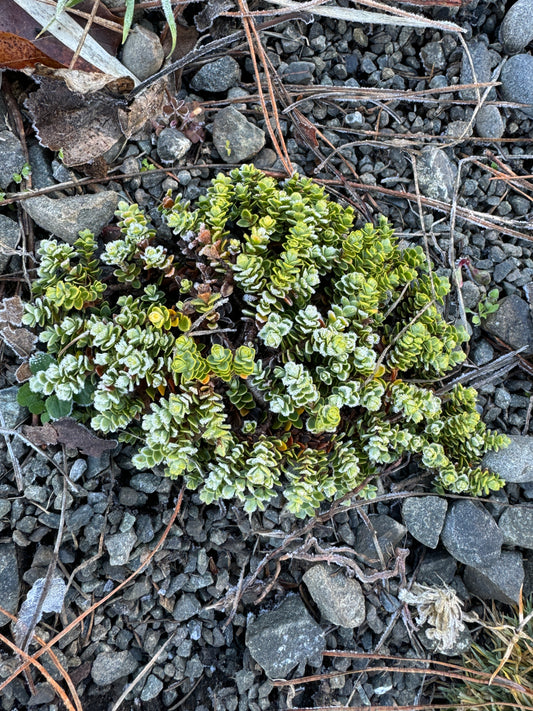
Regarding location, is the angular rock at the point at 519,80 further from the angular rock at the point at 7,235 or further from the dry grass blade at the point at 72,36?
the angular rock at the point at 7,235

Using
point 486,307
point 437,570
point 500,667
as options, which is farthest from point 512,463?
point 500,667

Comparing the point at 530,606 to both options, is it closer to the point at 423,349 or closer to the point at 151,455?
the point at 423,349

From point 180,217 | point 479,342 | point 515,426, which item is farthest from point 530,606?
point 180,217

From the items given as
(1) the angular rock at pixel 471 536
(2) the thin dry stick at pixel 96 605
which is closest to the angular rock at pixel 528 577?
(1) the angular rock at pixel 471 536

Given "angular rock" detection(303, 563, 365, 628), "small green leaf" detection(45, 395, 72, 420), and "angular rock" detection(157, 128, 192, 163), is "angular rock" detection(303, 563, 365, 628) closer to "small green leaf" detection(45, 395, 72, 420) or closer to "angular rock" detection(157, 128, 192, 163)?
"small green leaf" detection(45, 395, 72, 420)

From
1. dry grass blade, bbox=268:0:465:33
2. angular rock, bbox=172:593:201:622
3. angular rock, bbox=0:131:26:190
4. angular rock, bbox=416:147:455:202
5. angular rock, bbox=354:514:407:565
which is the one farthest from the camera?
angular rock, bbox=416:147:455:202

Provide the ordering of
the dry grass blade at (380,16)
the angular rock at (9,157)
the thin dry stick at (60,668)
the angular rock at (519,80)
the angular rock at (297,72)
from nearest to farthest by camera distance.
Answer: the thin dry stick at (60,668) → the angular rock at (9,157) → the dry grass blade at (380,16) → the angular rock at (297,72) → the angular rock at (519,80)

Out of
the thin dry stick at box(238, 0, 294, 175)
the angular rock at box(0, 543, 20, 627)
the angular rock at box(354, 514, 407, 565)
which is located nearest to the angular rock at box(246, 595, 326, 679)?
the angular rock at box(354, 514, 407, 565)

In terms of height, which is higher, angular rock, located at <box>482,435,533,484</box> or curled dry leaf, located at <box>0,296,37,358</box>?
curled dry leaf, located at <box>0,296,37,358</box>
